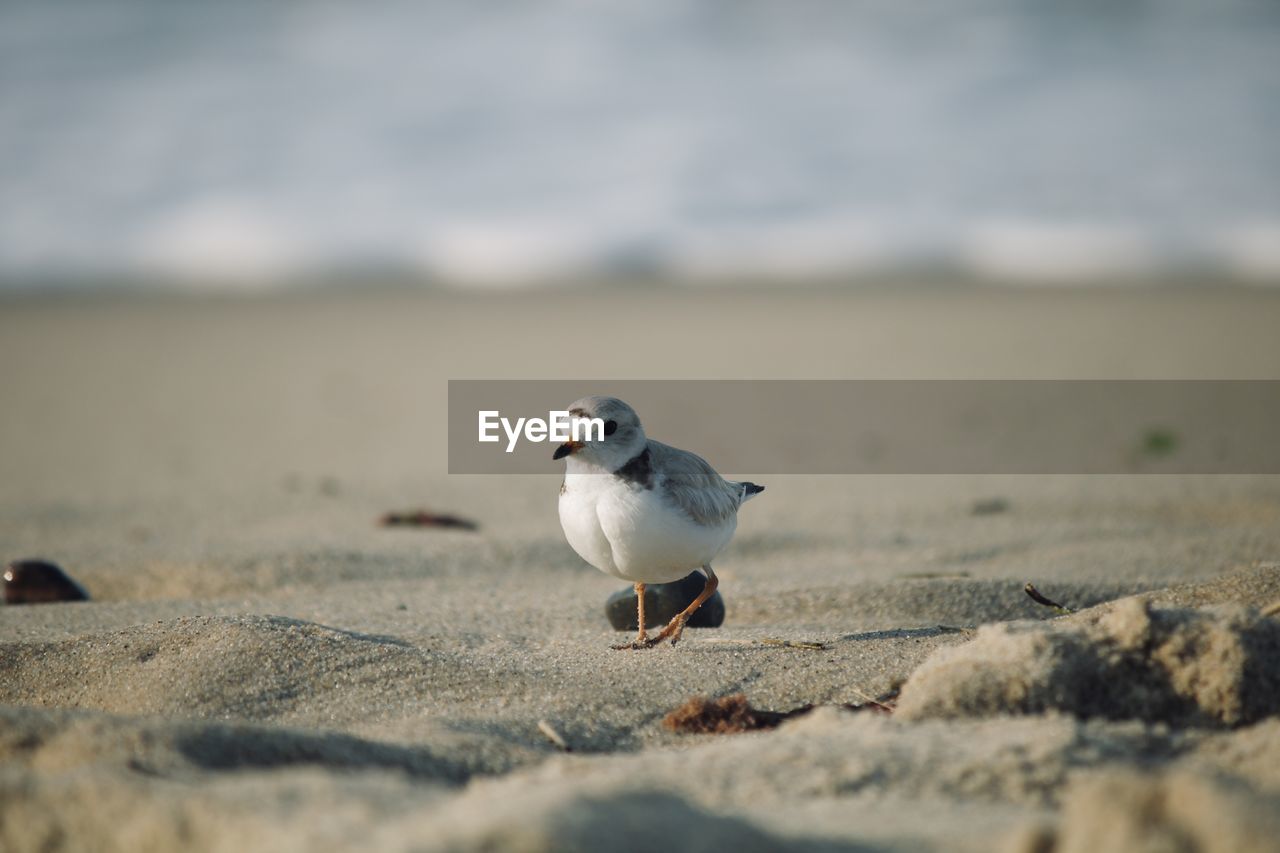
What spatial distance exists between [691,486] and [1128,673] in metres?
1.32

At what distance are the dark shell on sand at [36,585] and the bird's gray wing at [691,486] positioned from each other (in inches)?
89.5

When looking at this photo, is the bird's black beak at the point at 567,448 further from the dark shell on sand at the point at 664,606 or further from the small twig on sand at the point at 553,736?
the small twig on sand at the point at 553,736

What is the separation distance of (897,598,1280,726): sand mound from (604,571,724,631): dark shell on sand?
55.1 inches

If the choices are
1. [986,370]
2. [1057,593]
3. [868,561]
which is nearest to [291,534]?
[868,561]

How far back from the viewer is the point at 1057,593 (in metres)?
4.22

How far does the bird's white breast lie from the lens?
3.44m

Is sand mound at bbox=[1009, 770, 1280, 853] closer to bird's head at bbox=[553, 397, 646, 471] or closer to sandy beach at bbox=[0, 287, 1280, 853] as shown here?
sandy beach at bbox=[0, 287, 1280, 853]

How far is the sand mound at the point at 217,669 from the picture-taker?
3.10 metres

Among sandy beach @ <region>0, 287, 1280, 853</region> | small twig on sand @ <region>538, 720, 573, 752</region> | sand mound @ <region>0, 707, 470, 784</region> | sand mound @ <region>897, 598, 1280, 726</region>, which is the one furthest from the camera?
small twig on sand @ <region>538, 720, 573, 752</region>

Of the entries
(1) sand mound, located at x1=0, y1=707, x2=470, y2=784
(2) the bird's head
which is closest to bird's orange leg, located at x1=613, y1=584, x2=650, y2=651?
(2) the bird's head

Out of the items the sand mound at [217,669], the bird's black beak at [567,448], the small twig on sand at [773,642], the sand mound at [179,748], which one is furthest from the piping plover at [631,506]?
the sand mound at [179,748]

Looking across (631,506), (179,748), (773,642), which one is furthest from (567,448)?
(179,748)

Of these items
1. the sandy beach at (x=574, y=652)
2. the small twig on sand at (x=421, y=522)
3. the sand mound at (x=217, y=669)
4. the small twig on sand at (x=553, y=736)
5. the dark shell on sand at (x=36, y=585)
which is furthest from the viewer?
the small twig on sand at (x=421, y=522)

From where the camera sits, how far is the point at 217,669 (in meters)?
3.21
